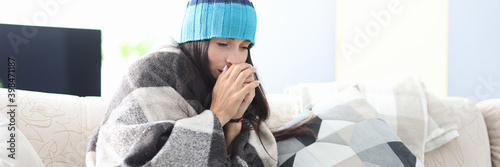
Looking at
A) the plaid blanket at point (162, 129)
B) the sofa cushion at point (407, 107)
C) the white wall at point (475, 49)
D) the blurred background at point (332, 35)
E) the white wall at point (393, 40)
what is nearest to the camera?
the plaid blanket at point (162, 129)

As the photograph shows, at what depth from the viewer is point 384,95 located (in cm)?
171

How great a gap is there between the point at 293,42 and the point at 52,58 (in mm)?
2599

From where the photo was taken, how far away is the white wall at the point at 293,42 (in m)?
3.80

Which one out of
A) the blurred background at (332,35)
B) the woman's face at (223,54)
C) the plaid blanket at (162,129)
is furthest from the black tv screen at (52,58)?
the blurred background at (332,35)

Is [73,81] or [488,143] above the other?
[73,81]

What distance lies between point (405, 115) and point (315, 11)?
2310 mm

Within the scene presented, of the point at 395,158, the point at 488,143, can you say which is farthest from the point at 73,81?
the point at 488,143

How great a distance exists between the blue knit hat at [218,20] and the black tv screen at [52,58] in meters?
0.50

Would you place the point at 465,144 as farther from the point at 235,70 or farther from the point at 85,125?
the point at 85,125

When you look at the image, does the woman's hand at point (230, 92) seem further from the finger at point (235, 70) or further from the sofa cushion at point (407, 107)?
the sofa cushion at point (407, 107)

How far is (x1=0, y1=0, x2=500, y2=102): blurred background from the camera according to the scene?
9.62 feet

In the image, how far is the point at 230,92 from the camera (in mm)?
1106

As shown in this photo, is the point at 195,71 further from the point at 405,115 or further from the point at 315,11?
the point at 315,11

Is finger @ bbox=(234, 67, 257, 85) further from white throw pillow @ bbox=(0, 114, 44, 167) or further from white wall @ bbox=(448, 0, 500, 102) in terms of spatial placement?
white wall @ bbox=(448, 0, 500, 102)
